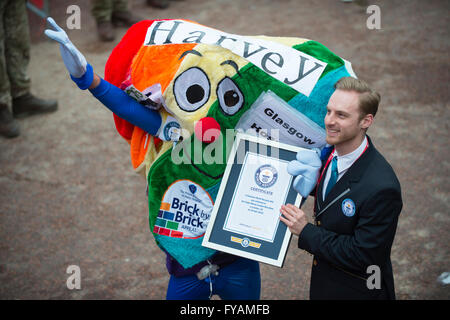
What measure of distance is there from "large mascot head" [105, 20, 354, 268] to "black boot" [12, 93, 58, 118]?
385cm

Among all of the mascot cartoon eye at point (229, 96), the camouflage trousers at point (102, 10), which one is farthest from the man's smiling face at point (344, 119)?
the camouflage trousers at point (102, 10)

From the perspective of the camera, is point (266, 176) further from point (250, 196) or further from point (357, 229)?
point (357, 229)

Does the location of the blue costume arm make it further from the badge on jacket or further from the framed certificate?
the badge on jacket

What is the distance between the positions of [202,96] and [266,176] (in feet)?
1.65

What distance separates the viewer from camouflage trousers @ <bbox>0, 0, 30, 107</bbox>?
5.26 m

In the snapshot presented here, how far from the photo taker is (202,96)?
2238mm

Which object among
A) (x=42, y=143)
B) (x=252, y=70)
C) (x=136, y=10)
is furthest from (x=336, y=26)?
(x=252, y=70)

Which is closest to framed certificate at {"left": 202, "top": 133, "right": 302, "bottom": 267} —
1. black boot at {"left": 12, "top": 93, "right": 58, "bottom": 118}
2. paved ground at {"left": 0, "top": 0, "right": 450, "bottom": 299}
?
paved ground at {"left": 0, "top": 0, "right": 450, "bottom": 299}

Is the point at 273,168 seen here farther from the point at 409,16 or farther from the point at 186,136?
the point at 409,16

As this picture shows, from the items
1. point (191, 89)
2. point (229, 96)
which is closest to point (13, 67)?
point (191, 89)

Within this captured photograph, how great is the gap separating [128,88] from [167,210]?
65cm

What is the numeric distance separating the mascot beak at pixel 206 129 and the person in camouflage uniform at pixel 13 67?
392 centimetres
